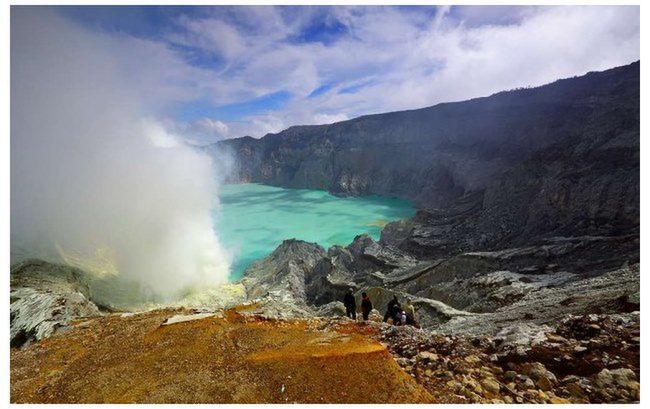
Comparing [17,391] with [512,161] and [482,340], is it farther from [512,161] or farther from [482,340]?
[512,161]

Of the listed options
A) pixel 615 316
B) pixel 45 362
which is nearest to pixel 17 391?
pixel 45 362

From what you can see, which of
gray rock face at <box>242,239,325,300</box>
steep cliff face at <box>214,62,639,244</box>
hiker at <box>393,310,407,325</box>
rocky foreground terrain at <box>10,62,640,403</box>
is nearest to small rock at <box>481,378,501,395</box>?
rocky foreground terrain at <box>10,62,640,403</box>

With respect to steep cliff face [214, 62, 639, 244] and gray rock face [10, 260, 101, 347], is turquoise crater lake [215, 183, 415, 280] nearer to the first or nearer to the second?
steep cliff face [214, 62, 639, 244]

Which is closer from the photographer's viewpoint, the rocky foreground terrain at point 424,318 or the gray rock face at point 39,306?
the rocky foreground terrain at point 424,318

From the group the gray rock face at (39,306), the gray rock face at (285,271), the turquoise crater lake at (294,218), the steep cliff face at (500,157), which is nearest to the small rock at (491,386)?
the gray rock face at (39,306)

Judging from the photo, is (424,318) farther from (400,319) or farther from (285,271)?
(285,271)

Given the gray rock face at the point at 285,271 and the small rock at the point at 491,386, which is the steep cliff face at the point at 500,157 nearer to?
the gray rock face at the point at 285,271
